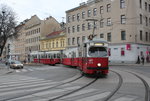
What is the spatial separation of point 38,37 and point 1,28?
138 ft

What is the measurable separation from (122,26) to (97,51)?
101 feet

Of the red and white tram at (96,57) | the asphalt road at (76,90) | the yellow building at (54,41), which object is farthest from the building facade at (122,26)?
the asphalt road at (76,90)

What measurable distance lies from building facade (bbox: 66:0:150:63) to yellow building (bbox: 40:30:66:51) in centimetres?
1140

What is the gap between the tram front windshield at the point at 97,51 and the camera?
17.5 metres

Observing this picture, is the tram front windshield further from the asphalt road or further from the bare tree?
the bare tree

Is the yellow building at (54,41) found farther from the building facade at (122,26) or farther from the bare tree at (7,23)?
the bare tree at (7,23)

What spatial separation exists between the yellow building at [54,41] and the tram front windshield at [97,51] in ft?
157

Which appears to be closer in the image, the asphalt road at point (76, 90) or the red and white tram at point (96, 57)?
the asphalt road at point (76, 90)

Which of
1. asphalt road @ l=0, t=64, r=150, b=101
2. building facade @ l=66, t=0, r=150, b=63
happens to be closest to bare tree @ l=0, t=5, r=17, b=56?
building facade @ l=66, t=0, r=150, b=63

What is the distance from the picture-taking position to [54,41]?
232 feet

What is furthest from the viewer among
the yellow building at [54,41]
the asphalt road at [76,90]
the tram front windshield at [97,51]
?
the yellow building at [54,41]

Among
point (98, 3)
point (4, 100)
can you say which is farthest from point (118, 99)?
point (98, 3)

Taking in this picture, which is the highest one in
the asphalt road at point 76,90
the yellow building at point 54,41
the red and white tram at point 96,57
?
the yellow building at point 54,41

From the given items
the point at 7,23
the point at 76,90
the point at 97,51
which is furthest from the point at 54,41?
the point at 76,90
